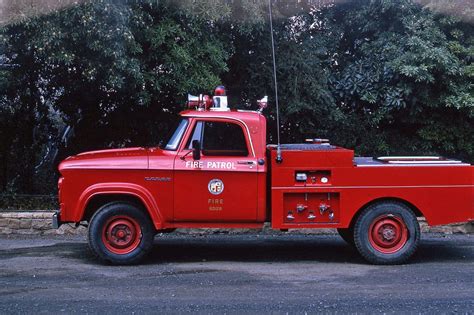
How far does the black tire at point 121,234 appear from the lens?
8320 millimetres

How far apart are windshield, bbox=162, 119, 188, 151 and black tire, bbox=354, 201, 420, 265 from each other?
2.58 m

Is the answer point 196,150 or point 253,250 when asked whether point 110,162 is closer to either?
point 196,150

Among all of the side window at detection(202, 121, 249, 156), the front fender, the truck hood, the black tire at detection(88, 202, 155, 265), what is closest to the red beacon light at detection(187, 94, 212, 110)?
the side window at detection(202, 121, 249, 156)

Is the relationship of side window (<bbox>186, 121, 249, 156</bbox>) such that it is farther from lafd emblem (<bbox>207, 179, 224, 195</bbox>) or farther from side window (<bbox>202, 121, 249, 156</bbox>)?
lafd emblem (<bbox>207, 179, 224, 195</bbox>)

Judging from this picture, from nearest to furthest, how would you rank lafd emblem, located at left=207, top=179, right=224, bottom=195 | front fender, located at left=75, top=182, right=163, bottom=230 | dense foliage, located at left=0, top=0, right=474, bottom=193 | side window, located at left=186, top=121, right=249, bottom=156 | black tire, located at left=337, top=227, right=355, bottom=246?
front fender, located at left=75, top=182, right=163, bottom=230, lafd emblem, located at left=207, top=179, right=224, bottom=195, side window, located at left=186, top=121, right=249, bottom=156, black tire, located at left=337, top=227, right=355, bottom=246, dense foliage, located at left=0, top=0, right=474, bottom=193

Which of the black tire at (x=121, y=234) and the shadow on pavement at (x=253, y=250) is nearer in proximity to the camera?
the black tire at (x=121, y=234)

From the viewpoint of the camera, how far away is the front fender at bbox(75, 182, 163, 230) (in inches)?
325

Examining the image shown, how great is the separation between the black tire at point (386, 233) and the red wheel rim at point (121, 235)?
2.87 metres

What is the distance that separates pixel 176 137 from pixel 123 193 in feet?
3.38

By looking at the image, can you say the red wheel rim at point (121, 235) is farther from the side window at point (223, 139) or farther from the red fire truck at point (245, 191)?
the side window at point (223, 139)

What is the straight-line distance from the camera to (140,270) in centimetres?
816

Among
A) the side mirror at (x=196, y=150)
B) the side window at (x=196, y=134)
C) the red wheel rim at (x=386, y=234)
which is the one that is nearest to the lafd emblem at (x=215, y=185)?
the side mirror at (x=196, y=150)

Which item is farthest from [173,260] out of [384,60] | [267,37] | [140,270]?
[384,60]

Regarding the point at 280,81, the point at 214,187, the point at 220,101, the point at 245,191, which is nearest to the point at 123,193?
the point at 214,187
